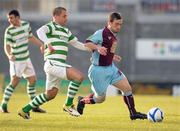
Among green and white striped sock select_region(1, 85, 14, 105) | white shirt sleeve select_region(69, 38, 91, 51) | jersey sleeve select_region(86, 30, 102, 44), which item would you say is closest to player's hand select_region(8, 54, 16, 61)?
green and white striped sock select_region(1, 85, 14, 105)

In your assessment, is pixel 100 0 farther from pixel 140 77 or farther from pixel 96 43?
pixel 96 43

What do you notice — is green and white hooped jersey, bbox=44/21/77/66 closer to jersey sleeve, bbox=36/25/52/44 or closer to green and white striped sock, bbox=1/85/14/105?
jersey sleeve, bbox=36/25/52/44

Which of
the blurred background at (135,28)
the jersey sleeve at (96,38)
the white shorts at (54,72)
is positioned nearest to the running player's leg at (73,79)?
the white shorts at (54,72)

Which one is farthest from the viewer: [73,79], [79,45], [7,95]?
[7,95]

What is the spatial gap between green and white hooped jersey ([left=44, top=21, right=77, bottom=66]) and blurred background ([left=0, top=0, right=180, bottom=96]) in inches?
1185

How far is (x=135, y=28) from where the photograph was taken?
4525 cm

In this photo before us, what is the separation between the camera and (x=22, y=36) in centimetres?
1662

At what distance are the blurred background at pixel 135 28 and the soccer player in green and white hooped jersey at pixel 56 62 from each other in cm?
3007

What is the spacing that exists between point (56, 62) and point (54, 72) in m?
0.24

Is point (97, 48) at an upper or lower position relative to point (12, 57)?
upper

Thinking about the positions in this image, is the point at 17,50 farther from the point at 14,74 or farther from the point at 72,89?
the point at 72,89

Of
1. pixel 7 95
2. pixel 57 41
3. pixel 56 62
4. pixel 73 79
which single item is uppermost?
pixel 57 41

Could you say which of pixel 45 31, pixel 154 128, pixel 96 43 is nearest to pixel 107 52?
pixel 96 43

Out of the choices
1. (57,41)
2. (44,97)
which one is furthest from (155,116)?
(57,41)
